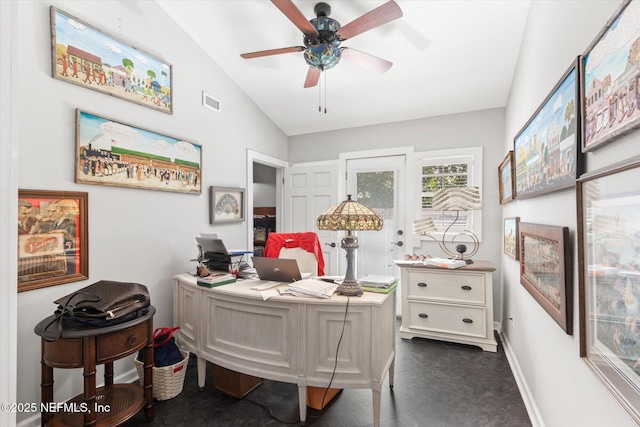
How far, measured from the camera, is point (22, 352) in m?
1.86

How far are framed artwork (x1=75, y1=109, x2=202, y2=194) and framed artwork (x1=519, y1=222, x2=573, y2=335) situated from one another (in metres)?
2.85

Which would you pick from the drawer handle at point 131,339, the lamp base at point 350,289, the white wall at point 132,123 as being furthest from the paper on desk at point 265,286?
the white wall at point 132,123

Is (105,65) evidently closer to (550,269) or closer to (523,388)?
(550,269)

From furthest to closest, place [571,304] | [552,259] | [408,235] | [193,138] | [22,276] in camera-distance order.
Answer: [408,235] < [193,138] < [22,276] < [552,259] < [571,304]

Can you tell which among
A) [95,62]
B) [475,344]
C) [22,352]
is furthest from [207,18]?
[475,344]

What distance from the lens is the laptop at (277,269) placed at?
2.20 metres

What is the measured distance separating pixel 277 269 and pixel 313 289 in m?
0.41

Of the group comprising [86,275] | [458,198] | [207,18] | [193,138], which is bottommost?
[86,275]

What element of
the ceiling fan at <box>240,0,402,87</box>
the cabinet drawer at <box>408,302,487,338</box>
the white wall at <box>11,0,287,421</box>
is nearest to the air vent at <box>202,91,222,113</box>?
the white wall at <box>11,0,287,421</box>

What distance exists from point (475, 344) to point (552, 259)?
189 centimetres

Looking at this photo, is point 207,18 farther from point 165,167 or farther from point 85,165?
point 85,165

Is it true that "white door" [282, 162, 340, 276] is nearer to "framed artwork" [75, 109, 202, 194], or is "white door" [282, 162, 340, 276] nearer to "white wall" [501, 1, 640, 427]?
"framed artwork" [75, 109, 202, 194]

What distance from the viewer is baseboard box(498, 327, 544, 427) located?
6.21ft

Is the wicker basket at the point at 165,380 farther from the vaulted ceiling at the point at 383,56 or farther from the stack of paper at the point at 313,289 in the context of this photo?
the vaulted ceiling at the point at 383,56
